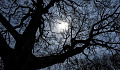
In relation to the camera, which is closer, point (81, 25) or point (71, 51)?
point (71, 51)

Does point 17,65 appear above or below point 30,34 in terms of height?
below

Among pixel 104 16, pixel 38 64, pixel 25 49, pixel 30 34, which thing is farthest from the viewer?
pixel 104 16

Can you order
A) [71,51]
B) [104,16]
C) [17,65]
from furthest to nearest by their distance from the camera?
[104,16], [71,51], [17,65]

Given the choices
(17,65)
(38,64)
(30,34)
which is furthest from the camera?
(30,34)

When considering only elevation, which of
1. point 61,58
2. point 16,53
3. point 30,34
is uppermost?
point 30,34

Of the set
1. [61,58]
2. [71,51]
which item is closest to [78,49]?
[71,51]

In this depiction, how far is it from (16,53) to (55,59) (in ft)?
5.30

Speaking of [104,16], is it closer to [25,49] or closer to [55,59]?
[55,59]

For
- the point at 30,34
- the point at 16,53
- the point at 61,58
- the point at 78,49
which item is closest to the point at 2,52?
the point at 16,53

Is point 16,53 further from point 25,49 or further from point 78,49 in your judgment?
point 78,49

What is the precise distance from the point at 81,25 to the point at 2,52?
4727 millimetres

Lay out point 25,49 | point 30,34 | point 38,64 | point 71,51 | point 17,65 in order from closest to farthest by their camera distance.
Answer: point 17,65
point 25,49
point 38,64
point 30,34
point 71,51

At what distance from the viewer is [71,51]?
12.8 ft

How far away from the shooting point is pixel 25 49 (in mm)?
2814
